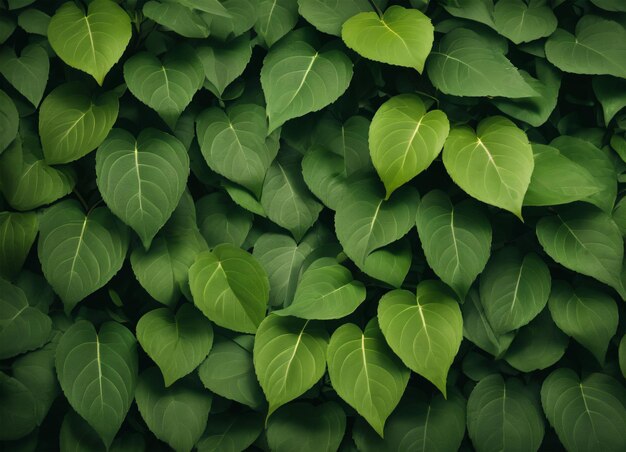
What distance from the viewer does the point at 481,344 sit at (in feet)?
5.71

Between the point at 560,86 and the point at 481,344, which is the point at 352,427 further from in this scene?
the point at 560,86

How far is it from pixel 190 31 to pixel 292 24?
0.26 meters

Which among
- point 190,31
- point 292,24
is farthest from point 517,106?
point 190,31

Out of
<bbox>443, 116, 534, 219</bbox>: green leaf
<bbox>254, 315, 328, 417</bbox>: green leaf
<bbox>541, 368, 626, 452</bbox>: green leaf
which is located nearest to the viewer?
<bbox>443, 116, 534, 219</bbox>: green leaf

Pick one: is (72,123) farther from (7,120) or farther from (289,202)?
(289,202)

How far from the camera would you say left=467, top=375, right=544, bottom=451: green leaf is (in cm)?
178

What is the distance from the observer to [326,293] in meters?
1.66

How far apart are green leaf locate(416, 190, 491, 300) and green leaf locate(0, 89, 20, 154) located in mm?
1003

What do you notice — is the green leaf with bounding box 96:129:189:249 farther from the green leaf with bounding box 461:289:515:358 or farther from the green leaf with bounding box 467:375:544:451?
the green leaf with bounding box 467:375:544:451

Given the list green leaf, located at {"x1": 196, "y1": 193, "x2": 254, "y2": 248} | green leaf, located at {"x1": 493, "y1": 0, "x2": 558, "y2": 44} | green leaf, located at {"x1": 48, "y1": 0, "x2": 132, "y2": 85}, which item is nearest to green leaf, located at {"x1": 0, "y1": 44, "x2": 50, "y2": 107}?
green leaf, located at {"x1": 48, "y1": 0, "x2": 132, "y2": 85}

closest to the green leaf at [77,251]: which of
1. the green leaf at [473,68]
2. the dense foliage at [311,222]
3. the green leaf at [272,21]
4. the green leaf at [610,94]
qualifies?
the dense foliage at [311,222]

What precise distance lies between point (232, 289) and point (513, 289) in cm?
71

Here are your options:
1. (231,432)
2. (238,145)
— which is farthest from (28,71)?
(231,432)

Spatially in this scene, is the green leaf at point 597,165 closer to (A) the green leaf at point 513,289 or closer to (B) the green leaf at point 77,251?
(A) the green leaf at point 513,289
